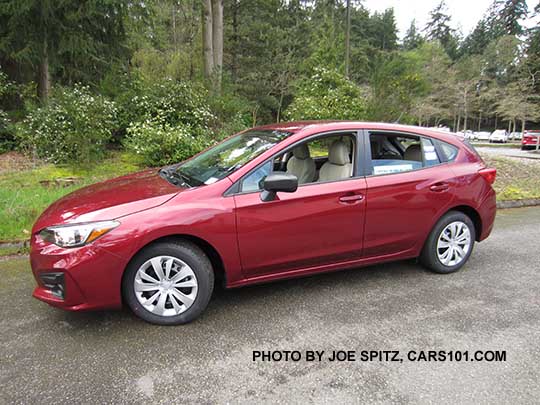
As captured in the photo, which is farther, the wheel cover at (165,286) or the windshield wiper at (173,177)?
the windshield wiper at (173,177)

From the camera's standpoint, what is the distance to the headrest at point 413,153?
3.60 m

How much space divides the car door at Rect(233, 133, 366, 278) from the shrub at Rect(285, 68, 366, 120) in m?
7.16

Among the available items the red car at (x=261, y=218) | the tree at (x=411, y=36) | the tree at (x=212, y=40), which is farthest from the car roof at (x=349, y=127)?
the tree at (x=411, y=36)

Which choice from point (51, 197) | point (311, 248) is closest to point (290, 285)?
point (311, 248)

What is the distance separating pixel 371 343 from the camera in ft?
8.27

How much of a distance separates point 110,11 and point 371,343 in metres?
10.7

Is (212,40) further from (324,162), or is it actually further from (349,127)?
(349,127)

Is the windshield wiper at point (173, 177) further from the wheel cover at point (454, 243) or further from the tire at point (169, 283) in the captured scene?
the wheel cover at point (454, 243)

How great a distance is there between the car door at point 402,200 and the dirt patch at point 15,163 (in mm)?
6670

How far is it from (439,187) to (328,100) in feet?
24.7

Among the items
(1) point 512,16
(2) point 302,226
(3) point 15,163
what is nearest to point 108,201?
(2) point 302,226

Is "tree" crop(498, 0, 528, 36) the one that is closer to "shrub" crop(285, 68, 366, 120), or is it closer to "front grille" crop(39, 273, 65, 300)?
"shrub" crop(285, 68, 366, 120)

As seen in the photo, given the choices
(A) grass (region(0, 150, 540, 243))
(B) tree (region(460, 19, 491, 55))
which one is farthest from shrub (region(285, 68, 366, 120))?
(B) tree (region(460, 19, 491, 55))

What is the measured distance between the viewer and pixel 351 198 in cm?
308
